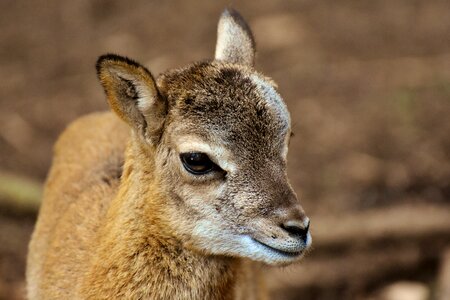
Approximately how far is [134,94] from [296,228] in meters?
1.31

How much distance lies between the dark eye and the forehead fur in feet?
0.43

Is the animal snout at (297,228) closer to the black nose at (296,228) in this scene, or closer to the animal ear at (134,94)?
the black nose at (296,228)

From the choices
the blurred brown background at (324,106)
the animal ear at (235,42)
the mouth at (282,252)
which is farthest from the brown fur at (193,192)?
the blurred brown background at (324,106)

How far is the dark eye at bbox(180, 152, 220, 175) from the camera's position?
5105mm

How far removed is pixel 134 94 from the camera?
5301 mm

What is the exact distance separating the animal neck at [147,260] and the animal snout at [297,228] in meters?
0.60

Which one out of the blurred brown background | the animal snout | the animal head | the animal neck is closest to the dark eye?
the animal head

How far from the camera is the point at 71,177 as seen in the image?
6492 millimetres

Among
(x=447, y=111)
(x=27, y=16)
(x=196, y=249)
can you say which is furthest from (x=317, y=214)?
(x=27, y=16)

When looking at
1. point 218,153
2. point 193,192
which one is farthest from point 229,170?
point 193,192

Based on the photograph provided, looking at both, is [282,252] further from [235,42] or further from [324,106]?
[324,106]

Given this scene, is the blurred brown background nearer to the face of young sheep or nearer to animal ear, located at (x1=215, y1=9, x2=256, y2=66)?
animal ear, located at (x1=215, y1=9, x2=256, y2=66)

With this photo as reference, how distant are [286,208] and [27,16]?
844 centimetres

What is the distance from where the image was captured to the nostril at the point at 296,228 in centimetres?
495
